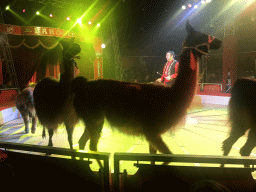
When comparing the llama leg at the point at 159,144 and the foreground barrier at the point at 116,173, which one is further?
the llama leg at the point at 159,144

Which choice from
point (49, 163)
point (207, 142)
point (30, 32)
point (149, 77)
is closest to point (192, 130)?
point (207, 142)

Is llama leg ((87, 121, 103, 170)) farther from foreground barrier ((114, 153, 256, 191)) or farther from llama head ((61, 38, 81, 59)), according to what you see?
llama head ((61, 38, 81, 59))

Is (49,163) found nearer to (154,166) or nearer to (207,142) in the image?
(154,166)

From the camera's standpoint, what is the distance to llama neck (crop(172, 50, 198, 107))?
5.49 ft

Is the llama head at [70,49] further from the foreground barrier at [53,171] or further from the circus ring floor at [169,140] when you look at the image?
the foreground barrier at [53,171]

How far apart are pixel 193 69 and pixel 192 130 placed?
3.21 m

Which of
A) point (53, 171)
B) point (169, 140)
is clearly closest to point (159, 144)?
point (53, 171)

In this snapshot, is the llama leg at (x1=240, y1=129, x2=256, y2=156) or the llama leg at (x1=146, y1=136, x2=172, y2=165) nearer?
the llama leg at (x1=146, y1=136, x2=172, y2=165)

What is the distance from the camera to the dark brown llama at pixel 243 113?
87.3 inches

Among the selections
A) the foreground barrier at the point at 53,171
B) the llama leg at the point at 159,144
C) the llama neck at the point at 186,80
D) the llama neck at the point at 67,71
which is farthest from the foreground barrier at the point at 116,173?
the llama neck at the point at 67,71

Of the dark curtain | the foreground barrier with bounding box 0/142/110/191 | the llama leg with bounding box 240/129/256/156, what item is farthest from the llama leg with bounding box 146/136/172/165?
the dark curtain

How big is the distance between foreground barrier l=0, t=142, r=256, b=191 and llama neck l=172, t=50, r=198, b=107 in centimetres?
65

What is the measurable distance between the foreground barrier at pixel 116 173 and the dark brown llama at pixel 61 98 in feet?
3.66

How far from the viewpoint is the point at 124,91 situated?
176 centimetres
